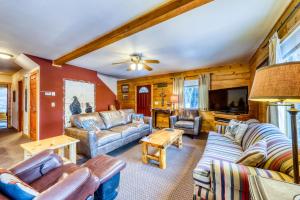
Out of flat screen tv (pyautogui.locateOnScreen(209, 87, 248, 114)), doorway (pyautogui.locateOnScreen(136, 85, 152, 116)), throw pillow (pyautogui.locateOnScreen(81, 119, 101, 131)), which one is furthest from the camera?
doorway (pyautogui.locateOnScreen(136, 85, 152, 116))

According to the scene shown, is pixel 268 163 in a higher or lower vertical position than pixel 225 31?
lower

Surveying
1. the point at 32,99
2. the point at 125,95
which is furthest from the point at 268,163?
the point at 125,95

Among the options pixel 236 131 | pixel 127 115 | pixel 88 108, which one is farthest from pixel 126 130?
pixel 88 108

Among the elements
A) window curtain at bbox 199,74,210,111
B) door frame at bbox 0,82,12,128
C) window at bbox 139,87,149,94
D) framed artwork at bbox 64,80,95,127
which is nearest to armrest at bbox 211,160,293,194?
window curtain at bbox 199,74,210,111

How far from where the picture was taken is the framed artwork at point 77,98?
174 inches

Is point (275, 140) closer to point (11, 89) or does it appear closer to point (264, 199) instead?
point (264, 199)

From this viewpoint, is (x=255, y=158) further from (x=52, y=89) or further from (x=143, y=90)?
(x=143, y=90)

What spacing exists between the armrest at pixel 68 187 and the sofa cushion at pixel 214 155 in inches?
42.4

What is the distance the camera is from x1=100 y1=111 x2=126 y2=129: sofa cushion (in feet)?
11.7

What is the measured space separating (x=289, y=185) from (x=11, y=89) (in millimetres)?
8854

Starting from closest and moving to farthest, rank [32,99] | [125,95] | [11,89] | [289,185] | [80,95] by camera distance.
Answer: [289,185] < [32,99] < [80,95] < [11,89] < [125,95]

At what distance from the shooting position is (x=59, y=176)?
1.42 meters

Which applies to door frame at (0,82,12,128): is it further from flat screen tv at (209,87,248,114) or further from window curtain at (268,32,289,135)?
window curtain at (268,32,289,135)

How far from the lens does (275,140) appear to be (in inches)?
61.2
